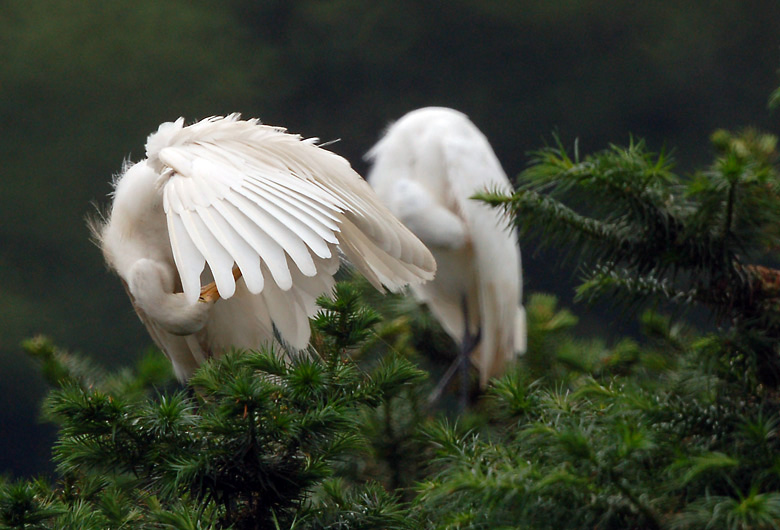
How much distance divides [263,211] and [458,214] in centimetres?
140

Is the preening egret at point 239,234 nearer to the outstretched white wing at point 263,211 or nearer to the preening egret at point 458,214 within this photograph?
the outstretched white wing at point 263,211

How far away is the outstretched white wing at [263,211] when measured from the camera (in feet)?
3.16

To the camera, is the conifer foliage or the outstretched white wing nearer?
the conifer foliage

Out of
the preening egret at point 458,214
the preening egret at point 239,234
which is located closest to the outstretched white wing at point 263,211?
the preening egret at point 239,234

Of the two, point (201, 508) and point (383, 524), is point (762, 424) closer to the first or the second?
point (383, 524)

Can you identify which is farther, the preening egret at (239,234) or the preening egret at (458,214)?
the preening egret at (458,214)

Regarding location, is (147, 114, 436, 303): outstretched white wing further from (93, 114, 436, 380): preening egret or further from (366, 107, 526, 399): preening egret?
(366, 107, 526, 399): preening egret

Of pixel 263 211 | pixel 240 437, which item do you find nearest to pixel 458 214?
pixel 263 211

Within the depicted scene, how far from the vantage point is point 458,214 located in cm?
240

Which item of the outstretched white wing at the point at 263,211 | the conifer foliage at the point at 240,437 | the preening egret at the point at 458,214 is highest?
the outstretched white wing at the point at 263,211

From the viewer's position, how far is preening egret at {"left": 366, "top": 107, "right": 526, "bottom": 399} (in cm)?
229

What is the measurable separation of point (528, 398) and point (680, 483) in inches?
7.1

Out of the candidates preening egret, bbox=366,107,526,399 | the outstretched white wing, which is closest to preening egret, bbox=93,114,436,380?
the outstretched white wing

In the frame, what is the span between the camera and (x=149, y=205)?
1521mm
